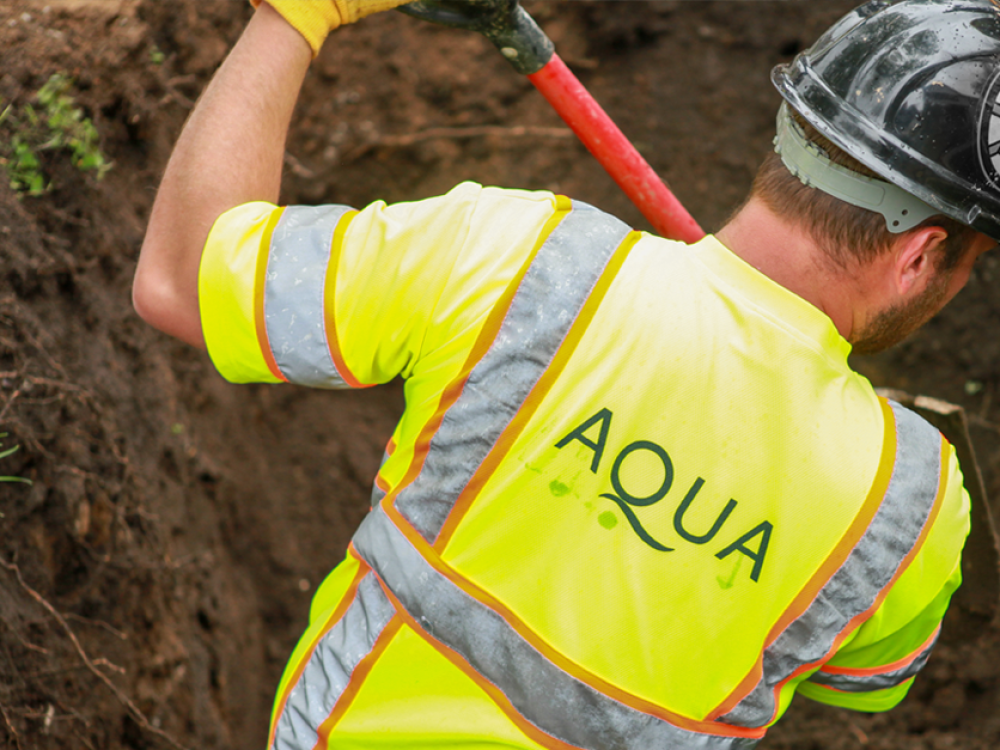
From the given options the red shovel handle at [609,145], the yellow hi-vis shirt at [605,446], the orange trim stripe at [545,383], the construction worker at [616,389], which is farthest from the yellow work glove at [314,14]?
the orange trim stripe at [545,383]

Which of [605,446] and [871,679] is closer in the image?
[605,446]

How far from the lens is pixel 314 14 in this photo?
116 cm

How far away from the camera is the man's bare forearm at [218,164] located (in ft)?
3.44

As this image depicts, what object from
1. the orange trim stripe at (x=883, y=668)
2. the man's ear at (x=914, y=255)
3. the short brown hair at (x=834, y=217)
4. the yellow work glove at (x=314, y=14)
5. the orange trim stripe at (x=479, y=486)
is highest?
the yellow work glove at (x=314, y=14)

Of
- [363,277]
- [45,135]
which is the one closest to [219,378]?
[45,135]

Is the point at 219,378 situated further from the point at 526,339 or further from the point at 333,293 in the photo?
the point at 526,339

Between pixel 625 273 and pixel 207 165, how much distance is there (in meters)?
0.59

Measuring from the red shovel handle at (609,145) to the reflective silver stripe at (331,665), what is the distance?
950 mm

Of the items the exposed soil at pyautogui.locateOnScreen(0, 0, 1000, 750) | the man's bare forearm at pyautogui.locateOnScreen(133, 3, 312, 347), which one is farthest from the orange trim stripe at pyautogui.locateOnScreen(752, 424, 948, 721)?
the exposed soil at pyautogui.locateOnScreen(0, 0, 1000, 750)

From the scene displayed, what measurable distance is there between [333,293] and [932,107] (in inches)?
34.0

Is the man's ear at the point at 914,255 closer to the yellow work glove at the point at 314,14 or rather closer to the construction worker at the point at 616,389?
the construction worker at the point at 616,389

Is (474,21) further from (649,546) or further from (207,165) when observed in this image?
(649,546)

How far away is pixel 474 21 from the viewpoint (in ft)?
4.70

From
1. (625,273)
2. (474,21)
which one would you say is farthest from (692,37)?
(625,273)
